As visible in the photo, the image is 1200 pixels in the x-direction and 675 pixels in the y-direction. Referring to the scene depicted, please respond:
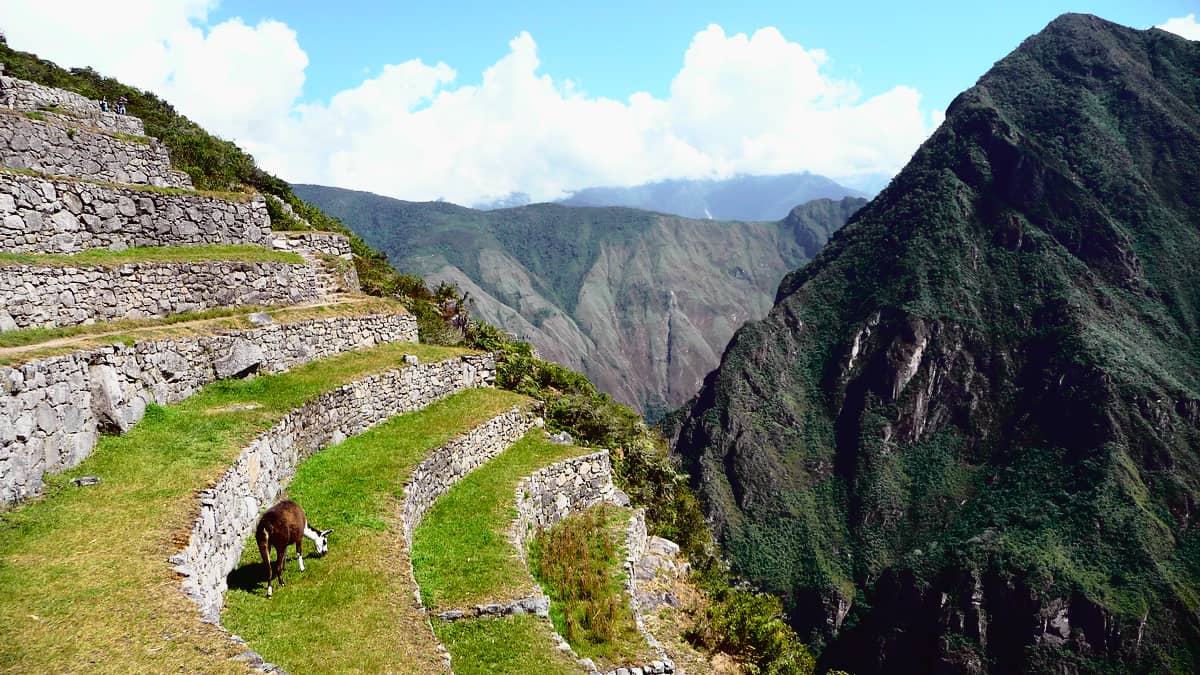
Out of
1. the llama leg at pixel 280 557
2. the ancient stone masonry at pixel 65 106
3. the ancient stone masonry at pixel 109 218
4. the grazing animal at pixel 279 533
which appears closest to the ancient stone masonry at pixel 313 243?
the ancient stone masonry at pixel 109 218

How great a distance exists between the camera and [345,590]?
10656 millimetres

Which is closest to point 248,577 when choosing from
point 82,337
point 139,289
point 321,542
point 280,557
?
point 280,557

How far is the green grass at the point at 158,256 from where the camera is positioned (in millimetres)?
15516

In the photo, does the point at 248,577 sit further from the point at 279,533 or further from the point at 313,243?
the point at 313,243

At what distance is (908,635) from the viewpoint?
135m

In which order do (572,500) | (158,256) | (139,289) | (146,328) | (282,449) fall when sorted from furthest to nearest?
(572,500)
(158,256)
(139,289)
(146,328)
(282,449)

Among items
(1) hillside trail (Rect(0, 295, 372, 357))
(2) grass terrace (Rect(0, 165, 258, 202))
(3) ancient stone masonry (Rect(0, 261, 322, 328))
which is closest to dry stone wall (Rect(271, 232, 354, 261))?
(2) grass terrace (Rect(0, 165, 258, 202))

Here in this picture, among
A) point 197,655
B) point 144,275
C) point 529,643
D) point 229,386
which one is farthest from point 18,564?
point 144,275

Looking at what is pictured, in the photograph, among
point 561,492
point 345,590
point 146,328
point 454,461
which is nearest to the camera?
point 345,590

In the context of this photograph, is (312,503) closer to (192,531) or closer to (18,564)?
(192,531)

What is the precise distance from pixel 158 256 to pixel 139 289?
1.53m

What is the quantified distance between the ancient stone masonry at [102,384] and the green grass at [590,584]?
873cm

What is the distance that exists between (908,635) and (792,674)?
13864 cm

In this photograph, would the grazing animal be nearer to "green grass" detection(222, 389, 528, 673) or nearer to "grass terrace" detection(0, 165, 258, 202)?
"green grass" detection(222, 389, 528, 673)
